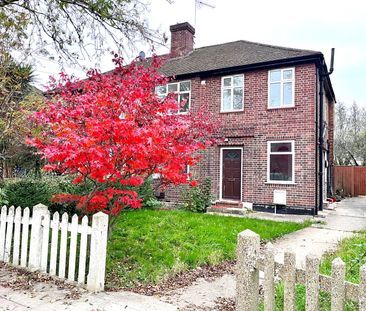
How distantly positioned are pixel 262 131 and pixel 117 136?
9538 mm

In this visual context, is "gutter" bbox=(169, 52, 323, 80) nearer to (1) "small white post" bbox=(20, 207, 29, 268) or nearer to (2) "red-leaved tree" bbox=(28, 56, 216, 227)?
(2) "red-leaved tree" bbox=(28, 56, 216, 227)

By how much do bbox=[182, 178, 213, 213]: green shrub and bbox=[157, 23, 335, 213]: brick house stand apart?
717 millimetres

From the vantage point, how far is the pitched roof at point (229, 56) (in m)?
13.0

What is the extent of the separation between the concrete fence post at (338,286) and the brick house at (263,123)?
10.4 metres

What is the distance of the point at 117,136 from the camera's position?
14.7 ft

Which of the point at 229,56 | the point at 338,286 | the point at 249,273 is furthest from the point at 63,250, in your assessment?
the point at 229,56

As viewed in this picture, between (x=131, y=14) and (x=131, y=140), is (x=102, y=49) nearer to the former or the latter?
(x=131, y=14)

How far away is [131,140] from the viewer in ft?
14.8

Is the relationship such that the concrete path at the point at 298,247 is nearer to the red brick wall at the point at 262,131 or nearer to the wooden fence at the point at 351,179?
the red brick wall at the point at 262,131

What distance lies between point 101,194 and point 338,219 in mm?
9207

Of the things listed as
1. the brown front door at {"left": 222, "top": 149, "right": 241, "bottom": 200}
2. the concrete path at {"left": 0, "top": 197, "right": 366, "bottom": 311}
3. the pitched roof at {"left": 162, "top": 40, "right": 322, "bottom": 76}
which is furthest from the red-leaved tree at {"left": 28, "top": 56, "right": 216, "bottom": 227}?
the pitched roof at {"left": 162, "top": 40, "right": 322, "bottom": 76}

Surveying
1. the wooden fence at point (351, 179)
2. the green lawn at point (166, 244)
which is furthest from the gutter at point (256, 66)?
the wooden fence at point (351, 179)

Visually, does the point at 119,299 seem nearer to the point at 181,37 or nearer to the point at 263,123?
the point at 263,123

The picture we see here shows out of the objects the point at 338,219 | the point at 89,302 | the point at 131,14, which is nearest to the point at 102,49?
the point at 131,14
